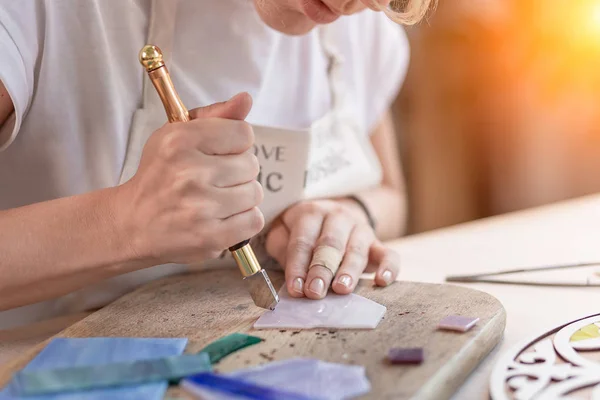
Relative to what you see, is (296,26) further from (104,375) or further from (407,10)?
(104,375)

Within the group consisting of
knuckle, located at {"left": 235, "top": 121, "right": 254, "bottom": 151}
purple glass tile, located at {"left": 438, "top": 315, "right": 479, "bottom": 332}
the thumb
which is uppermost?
the thumb

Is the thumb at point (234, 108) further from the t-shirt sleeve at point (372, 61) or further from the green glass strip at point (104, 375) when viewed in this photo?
the t-shirt sleeve at point (372, 61)

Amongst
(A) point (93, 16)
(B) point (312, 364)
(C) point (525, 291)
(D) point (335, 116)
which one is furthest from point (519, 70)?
(B) point (312, 364)

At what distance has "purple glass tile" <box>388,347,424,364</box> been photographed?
2.14 feet

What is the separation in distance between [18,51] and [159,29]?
0.73 ft

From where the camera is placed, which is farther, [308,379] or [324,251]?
[324,251]

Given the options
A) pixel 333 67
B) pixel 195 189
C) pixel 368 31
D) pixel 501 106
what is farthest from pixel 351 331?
pixel 501 106

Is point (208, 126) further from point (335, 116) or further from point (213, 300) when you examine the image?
point (335, 116)

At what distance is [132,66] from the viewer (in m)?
1.00

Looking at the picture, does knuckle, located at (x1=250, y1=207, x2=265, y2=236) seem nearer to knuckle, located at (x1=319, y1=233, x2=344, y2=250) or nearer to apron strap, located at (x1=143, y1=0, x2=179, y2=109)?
knuckle, located at (x1=319, y1=233, x2=344, y2=250)

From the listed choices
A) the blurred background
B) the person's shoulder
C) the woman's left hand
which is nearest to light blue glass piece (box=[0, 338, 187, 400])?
Answer: the woman's left hand

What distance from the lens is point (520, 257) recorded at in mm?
1121

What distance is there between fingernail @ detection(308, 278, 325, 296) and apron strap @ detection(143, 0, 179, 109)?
339mm

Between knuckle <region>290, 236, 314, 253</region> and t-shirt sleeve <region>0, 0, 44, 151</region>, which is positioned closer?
t-shirt sleeve <region>0, 0, 44, 151</region>
